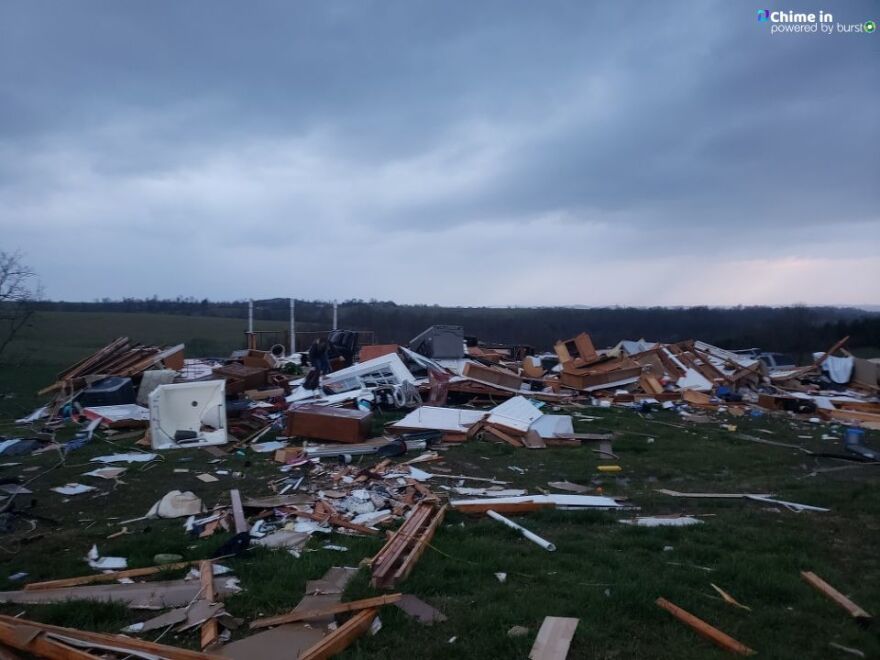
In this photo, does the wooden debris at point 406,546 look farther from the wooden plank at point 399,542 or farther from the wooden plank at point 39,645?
the wooden plank at point 39,645

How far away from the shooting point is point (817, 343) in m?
30.5

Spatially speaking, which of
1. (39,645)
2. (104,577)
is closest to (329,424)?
(104,577)

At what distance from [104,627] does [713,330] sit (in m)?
42.9

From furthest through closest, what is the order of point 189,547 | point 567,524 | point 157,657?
point 567,524 → point 189,547 → point 157,657

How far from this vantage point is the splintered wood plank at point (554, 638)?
324 cm

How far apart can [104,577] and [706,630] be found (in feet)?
13.8

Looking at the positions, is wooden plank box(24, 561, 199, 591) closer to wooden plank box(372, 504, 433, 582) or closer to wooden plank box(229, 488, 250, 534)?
wooden plank box(229, 488, 250, 534)

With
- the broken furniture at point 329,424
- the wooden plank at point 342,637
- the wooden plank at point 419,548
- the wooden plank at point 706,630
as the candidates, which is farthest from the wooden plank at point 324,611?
the broken furniture at point 329,424

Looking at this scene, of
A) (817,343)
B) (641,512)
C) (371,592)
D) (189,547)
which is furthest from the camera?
(817,343)

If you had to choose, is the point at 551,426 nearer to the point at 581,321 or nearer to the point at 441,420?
the point at 441,420

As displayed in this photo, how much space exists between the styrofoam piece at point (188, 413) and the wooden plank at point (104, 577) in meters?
5.09

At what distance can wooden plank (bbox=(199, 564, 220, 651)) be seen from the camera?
339 centimetres

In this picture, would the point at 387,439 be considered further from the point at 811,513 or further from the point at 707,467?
the point at 811,513

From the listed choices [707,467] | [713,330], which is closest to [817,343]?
[713,330]
